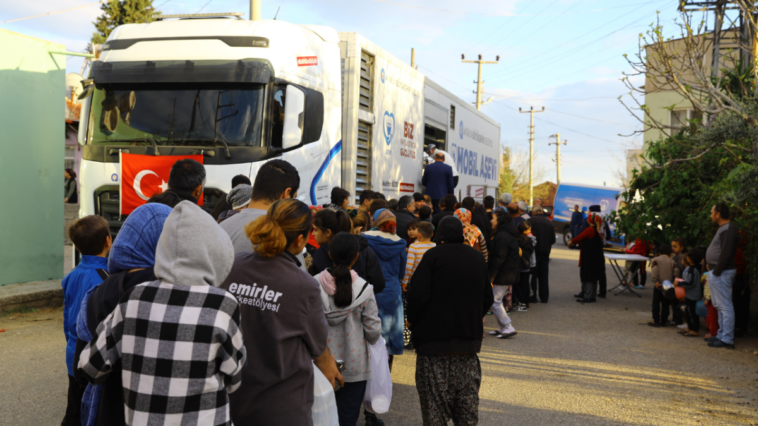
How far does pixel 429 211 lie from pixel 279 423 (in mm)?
6054

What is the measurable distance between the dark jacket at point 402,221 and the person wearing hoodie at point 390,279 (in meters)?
1.87

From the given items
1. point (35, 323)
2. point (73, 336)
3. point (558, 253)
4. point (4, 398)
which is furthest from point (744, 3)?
point (558, 253)

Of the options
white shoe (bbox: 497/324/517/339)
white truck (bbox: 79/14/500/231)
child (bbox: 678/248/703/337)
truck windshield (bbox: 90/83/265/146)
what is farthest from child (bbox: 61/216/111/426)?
child (bbox: 678/248/703/337)

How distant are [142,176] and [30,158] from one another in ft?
11.4

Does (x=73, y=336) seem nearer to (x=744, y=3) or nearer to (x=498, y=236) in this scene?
(x=498, y=236)

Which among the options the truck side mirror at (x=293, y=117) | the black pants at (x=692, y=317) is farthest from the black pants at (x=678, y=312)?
the truck side mirror at (x=293, y=117)

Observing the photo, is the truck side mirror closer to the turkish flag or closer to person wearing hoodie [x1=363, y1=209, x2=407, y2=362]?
the turkish flag

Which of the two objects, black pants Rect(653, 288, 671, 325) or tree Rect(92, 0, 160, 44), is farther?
tree Rect(92, 0, 160, 44)

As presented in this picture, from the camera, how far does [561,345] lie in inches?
320

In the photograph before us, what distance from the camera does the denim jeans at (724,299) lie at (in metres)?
8.11

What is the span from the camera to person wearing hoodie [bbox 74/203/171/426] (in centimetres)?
261

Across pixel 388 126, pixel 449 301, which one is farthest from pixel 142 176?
pixel 449 301

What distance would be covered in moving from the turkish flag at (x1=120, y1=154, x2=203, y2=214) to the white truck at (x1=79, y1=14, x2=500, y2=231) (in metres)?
0.11

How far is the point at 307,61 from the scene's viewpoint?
814 cm
